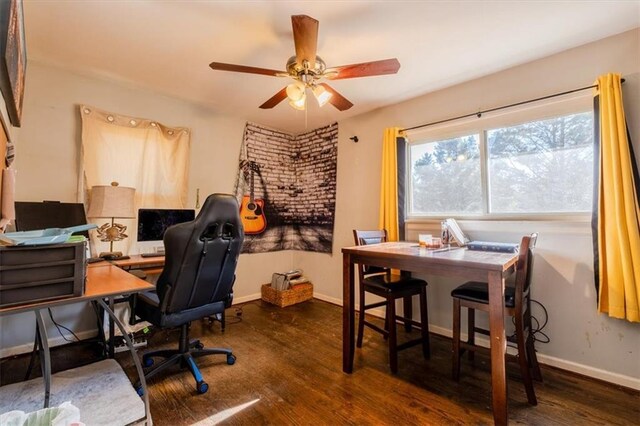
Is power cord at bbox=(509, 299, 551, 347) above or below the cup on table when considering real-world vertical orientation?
below

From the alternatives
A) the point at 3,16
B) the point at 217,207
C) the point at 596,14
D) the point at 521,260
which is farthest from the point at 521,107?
the point at 3,16

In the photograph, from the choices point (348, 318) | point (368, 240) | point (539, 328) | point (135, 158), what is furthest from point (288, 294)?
point (539, 328)

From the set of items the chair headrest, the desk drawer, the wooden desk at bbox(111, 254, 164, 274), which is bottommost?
the wooden desk at bbox(111, 254, 164, 274)

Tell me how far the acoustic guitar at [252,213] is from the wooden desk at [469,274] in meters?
2.00

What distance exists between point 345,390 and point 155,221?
2.23m

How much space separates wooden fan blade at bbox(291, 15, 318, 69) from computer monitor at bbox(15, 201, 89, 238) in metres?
2.09

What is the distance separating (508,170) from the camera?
2420 millimetres

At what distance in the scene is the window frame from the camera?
81.8 inches

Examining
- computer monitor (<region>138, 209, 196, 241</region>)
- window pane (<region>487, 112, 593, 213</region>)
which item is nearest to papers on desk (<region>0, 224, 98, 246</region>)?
computer monitor (<region>138, 209, 196, 241</region>)

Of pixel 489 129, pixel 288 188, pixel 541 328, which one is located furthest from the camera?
pixel 288 188

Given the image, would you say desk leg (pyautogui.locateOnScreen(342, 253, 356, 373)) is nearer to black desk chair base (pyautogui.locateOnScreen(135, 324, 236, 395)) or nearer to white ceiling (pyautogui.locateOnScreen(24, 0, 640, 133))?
black desk chair base (pyautogui.locateOnScreen(135, 324, 236, 395))

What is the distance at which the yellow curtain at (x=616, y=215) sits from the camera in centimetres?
177

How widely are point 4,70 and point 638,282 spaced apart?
3582 mm

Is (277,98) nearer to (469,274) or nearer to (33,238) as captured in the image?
(33,238)
